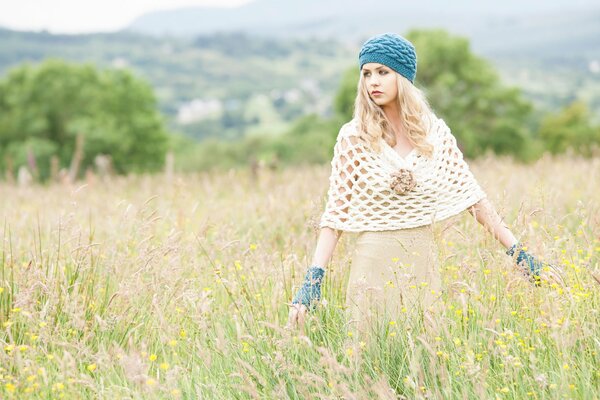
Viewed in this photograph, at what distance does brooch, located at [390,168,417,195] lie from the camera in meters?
3.51

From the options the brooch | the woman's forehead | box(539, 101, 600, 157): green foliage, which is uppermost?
the woman's forehead

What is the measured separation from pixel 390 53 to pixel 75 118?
40494mm

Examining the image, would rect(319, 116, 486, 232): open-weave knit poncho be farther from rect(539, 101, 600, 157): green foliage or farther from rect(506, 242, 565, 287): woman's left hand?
rect(539, 101, 600, 157): green foliage

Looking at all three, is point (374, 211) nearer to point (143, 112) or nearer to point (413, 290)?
point (413, 290)

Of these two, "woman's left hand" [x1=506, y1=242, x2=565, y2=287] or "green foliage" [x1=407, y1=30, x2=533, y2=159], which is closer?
"woman's left hand" [x1=506, y1=242, x2=565, y2=287]

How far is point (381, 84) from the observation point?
12.1 feet

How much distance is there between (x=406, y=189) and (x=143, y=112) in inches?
1757

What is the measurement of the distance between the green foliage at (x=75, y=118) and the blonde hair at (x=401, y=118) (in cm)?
3766

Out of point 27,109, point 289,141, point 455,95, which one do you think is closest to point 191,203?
point 455,95

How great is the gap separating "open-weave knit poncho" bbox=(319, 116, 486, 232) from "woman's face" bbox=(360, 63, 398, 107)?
0.63 ft

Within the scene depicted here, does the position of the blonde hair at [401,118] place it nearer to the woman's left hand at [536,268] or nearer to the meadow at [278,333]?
the meadow at [278,333]

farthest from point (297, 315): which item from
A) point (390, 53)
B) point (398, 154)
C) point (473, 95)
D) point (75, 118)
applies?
point (75, 118)

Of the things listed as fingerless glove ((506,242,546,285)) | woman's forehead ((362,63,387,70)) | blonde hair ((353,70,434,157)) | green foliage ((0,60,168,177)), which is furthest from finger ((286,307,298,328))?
green foliage ((0,60,168,177))

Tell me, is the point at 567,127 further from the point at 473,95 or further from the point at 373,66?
the point at 373,66
